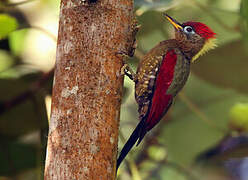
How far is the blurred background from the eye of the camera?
295 centimetres

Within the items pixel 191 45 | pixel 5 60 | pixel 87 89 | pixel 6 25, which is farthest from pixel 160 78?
pixel 5 60

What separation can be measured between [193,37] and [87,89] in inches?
62.1

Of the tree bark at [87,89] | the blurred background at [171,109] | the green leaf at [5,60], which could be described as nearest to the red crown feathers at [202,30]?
the blurred background at [171,109]

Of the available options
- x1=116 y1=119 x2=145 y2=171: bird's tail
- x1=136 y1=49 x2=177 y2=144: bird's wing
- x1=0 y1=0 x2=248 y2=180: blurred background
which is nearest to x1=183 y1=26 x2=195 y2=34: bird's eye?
x1=0 y1=0 x2=248 y2=180: blurred background

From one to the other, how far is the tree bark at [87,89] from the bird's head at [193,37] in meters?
1.22

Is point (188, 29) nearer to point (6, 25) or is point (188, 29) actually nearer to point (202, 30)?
point (202, 30)

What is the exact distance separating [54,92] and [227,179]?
3.28 meters

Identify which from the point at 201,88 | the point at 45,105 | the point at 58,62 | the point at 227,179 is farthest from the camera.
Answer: the point at 227,179

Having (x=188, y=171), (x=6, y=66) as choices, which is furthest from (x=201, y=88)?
(x=6, y=66)

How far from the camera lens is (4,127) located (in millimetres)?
3176

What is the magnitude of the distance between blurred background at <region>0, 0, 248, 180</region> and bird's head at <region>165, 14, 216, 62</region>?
128mm

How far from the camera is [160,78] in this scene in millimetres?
2631

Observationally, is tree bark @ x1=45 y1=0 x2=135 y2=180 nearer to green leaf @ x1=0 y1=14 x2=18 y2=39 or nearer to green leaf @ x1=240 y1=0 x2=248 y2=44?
green leaf @ x1=0 y1=14 x2=18 y2=39

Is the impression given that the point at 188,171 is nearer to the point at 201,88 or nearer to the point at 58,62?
the point at 201,88
